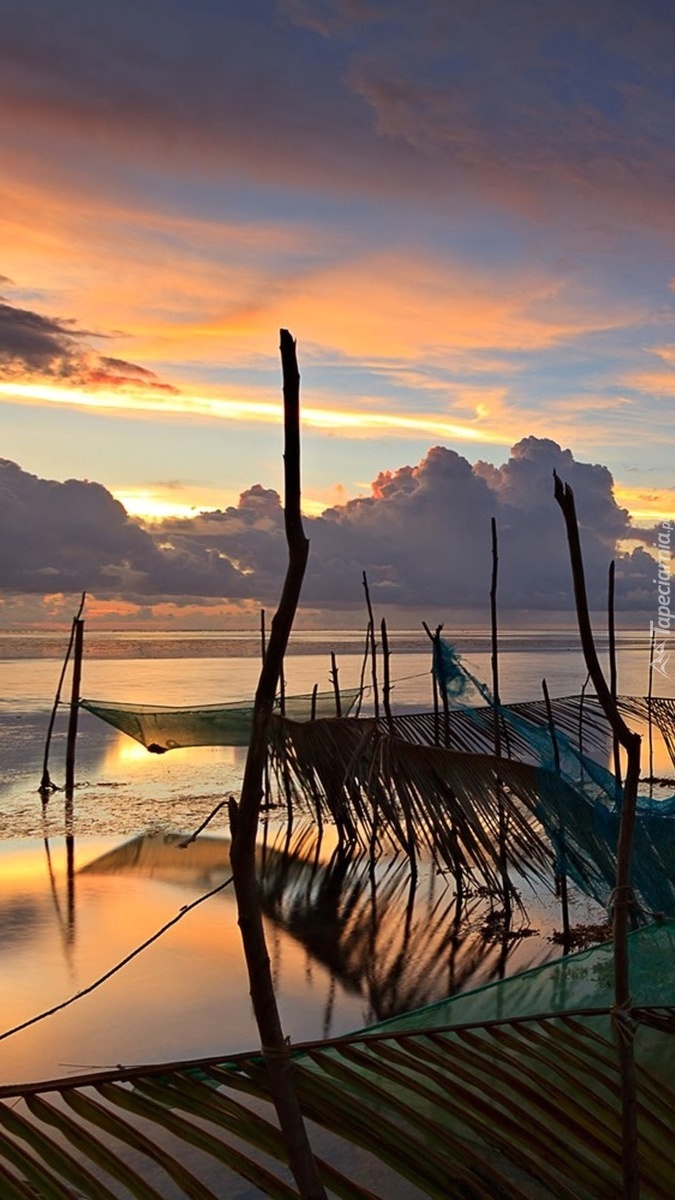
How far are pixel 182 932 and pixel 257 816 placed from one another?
5892mm

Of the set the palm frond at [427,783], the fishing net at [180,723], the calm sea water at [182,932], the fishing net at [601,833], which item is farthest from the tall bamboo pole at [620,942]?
the fishing net at [180,723]

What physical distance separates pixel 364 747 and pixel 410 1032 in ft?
18.1

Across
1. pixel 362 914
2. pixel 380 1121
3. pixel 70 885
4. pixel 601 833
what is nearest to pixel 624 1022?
pixel 380 1121

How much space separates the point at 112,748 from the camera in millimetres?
17250

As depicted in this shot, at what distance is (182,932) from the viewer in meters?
7.25

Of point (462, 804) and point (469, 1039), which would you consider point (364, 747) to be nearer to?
point (462, 804)

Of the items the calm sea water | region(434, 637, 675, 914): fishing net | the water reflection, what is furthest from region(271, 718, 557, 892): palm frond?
the calm sea water

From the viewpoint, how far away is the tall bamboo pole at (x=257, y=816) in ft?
5.36

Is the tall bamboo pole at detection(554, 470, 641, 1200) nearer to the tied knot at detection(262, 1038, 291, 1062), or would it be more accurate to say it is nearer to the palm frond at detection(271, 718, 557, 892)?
the tied knot at detection(262, 1038, 291, 1062)

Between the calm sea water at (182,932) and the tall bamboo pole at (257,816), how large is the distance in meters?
0.73

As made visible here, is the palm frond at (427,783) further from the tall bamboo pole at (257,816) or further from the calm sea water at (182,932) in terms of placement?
the tall bamboo pole at (257,816)

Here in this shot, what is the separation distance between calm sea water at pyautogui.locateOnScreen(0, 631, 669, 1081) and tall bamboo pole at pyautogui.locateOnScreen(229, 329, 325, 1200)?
2.39 feet

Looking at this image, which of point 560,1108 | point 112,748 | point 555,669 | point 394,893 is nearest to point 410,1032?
point 560,1108

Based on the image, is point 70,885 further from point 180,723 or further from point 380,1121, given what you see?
point 380,1121
